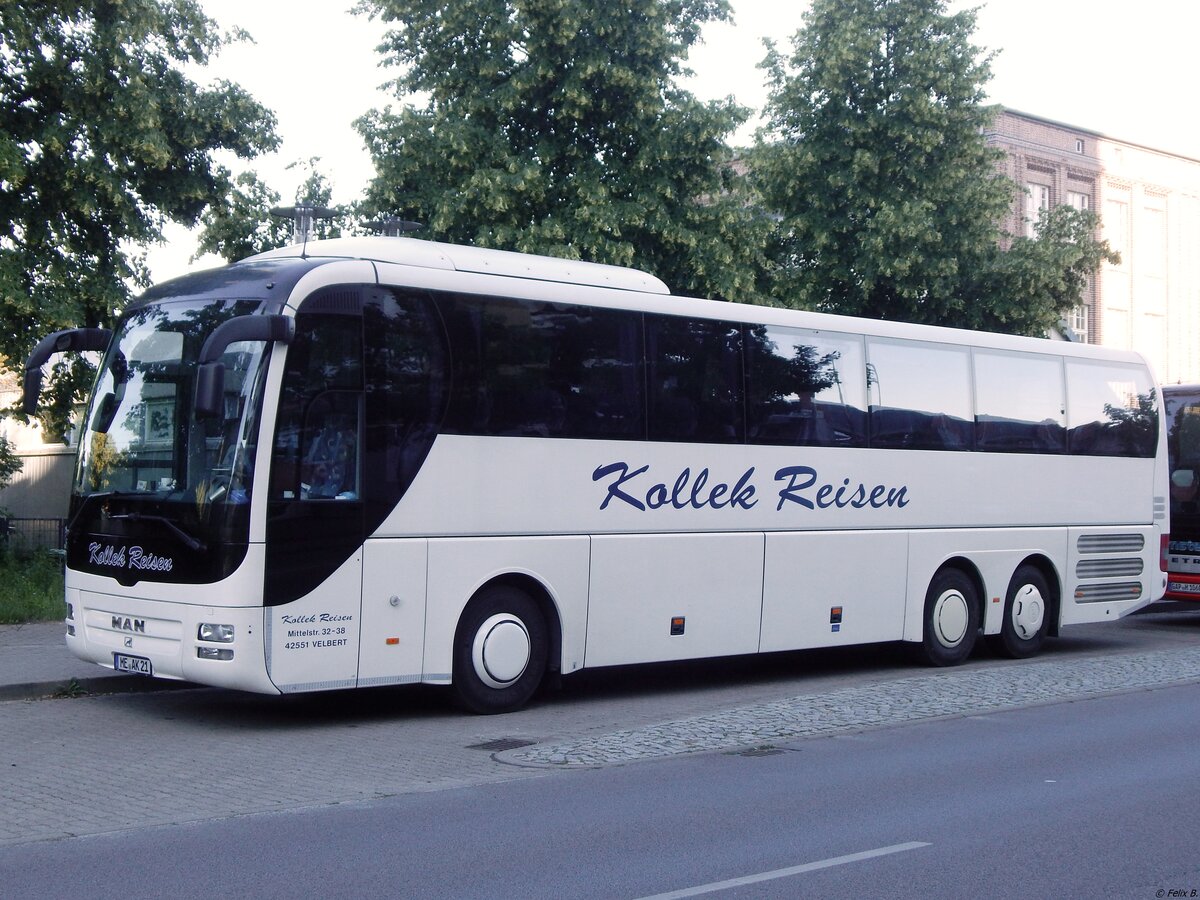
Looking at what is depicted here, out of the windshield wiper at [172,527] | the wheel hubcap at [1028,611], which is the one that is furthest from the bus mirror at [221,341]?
the wheel hubcap at [1028,611]

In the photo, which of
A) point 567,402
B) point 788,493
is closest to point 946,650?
point 788,493

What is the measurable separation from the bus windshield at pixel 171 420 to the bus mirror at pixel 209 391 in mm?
296

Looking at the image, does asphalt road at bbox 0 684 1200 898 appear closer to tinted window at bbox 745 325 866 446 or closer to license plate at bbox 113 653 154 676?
license plate at bbox 113 653 154 676

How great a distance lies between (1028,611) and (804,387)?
4.62 meters

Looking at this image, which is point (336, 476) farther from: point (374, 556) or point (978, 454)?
point (978, 454)

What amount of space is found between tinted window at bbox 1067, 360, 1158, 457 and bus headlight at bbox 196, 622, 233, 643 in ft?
35.0

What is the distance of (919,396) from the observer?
49.4 ft

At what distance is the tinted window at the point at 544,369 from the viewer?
11.5 m

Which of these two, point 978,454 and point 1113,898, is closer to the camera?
point 1113,898

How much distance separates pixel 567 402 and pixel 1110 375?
8.59m

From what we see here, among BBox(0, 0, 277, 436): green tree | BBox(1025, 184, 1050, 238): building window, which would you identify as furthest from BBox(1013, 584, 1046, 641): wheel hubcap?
BBox(1025, 184, 1050, 238): building window

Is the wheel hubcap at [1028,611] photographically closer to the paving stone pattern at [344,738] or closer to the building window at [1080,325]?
the paving stone pattern at [344,738]

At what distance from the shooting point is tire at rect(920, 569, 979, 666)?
15.5 m

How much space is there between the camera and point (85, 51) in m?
20.6
